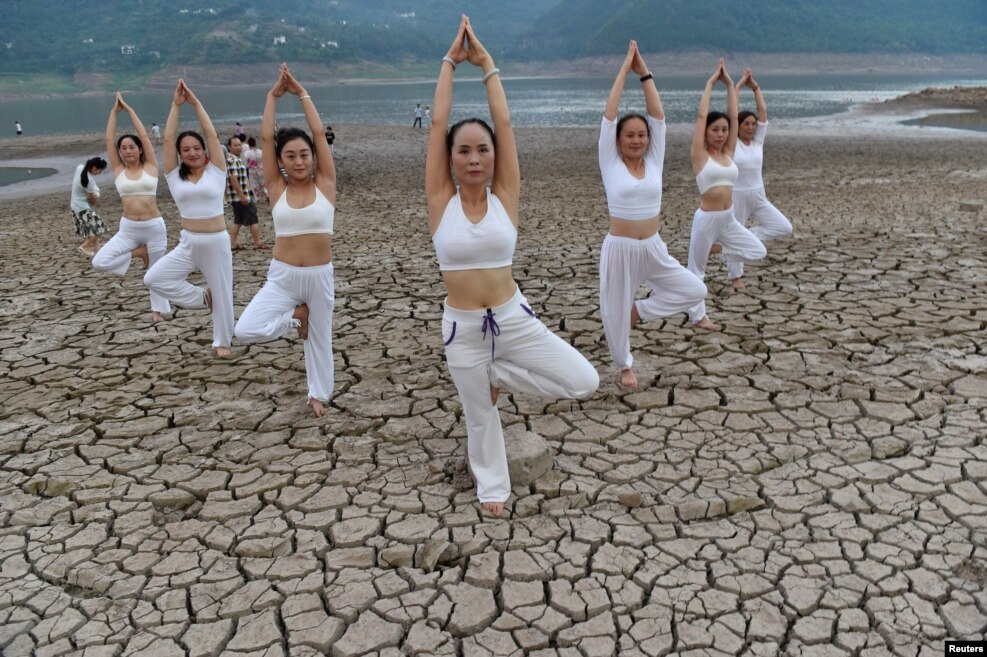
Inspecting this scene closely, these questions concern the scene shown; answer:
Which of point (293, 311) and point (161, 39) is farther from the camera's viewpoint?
point (161, 39)

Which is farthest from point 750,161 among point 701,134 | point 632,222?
point 632,222

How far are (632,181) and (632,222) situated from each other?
279 millimetres

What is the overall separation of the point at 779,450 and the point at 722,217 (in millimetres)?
2650

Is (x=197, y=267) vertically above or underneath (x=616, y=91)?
underneath

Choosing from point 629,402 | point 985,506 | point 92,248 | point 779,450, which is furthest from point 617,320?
point 92,248

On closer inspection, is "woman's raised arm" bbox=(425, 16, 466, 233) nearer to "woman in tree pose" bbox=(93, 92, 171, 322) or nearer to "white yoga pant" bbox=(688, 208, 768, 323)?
"white yoga pant" bbox=(688, 208, 768, 323)

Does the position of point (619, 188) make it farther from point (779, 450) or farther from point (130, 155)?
point (130, 155)

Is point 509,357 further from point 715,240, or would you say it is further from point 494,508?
point 715,240

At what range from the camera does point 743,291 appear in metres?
7.41

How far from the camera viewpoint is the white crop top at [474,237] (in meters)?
3.46

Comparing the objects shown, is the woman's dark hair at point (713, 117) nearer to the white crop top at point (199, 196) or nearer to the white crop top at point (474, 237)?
the white crop top at point (474, 237)

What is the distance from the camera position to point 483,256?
3.49m

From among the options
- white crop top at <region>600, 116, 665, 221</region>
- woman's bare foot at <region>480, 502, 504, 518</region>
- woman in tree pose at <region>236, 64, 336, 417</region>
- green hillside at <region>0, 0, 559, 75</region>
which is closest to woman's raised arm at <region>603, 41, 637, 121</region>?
white crop top at <region>600, 116, 665, 221</region>

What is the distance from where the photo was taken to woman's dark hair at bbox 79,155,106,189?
27.7 ft
